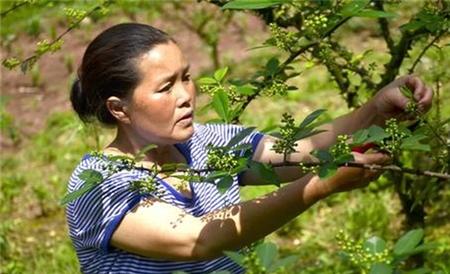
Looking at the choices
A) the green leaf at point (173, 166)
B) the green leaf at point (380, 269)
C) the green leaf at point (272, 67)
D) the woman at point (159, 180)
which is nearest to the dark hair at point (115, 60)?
the woman at point (159, 180)

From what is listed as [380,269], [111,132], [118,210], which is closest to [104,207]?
[118,210]

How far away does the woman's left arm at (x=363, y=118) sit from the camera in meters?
1.91

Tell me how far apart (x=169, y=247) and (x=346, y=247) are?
2.44ft

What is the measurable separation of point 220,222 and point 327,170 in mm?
428

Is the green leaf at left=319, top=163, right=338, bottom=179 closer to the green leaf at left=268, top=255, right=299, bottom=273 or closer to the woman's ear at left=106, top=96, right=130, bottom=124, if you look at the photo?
the green leaf at left=268, top=255, right=299, bottom=273

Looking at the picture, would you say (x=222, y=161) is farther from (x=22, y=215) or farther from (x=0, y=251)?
(x=22, y=215)

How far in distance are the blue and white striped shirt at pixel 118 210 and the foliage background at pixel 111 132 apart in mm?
191

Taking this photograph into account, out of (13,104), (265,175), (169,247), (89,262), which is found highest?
(265,175)

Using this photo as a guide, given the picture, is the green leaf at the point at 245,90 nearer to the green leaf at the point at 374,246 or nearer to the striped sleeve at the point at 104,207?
the striped sleeve at the point at 104,207

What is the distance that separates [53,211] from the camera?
14.1 feet

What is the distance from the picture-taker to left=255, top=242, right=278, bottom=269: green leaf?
1141 millimetres

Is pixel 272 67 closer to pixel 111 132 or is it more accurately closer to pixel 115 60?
pixel 115 60

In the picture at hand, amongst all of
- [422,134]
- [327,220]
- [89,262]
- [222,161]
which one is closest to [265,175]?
[222,161]

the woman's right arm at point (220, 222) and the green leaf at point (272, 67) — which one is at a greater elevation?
the green leaf at point (272, 67)
